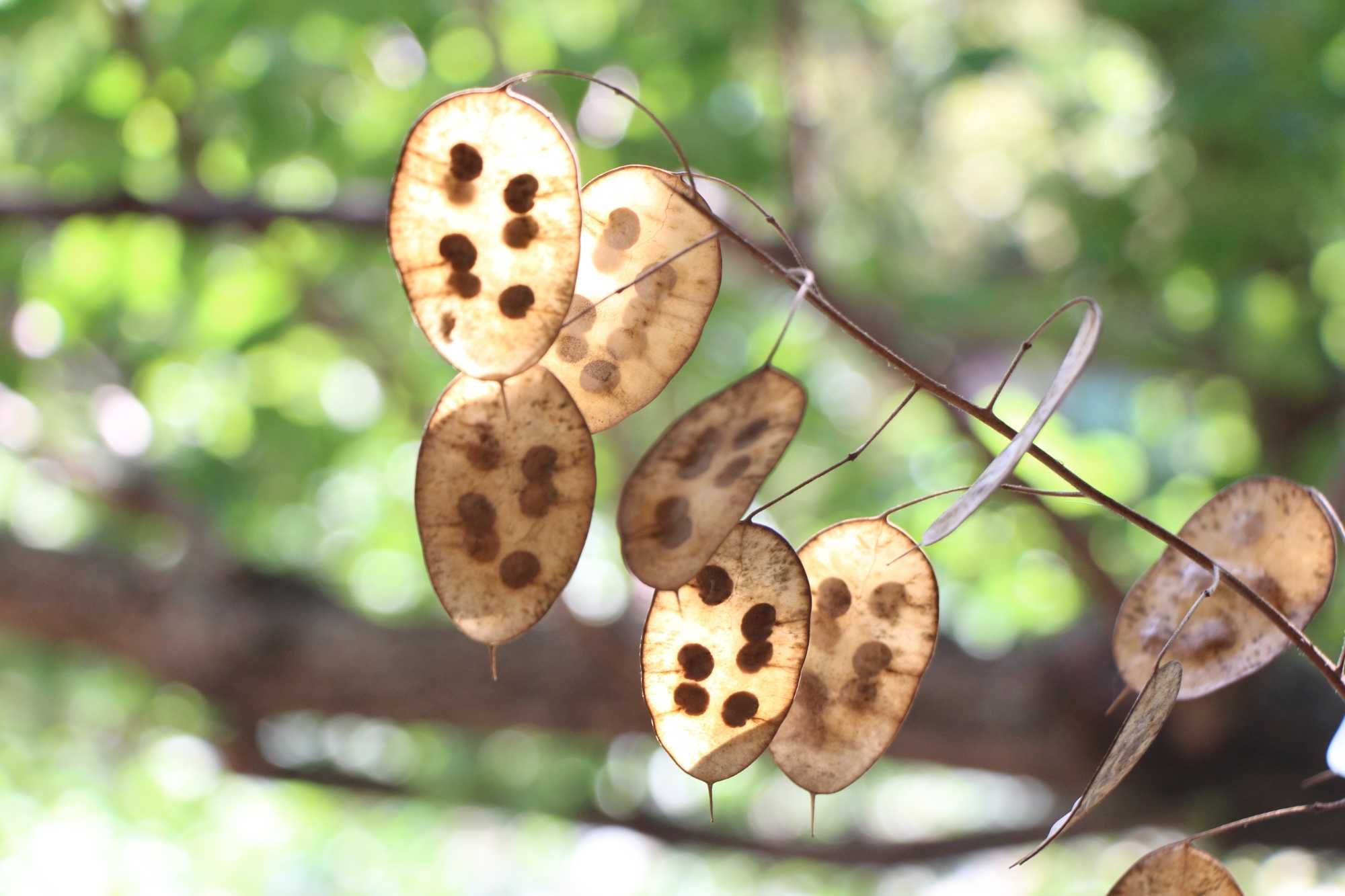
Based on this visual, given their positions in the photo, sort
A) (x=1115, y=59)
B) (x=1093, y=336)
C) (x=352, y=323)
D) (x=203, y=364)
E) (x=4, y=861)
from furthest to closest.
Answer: (x=4, y=861) → (x=1115, y=59) → (x=203, y=364) → (x=352, y=323) → (x=1093, y=336)

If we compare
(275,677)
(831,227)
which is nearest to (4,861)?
(275,677)

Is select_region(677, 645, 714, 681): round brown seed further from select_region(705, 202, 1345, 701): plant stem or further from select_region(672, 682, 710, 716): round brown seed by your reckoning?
select_region(705, 202, 1345, 701): plant stem

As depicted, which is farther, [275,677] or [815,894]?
[815,894]

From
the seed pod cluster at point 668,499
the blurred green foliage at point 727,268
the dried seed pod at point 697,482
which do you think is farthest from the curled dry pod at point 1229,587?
the blurred green foliage at point 727,268

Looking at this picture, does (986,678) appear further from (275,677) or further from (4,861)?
(4,861)

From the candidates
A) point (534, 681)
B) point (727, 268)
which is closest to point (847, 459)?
point (727, 268)

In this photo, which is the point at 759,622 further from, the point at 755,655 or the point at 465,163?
the point at 465,163

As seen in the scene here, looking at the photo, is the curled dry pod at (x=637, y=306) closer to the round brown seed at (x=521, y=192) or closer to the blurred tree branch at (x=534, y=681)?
the round brown seed at (x=521, y=192)

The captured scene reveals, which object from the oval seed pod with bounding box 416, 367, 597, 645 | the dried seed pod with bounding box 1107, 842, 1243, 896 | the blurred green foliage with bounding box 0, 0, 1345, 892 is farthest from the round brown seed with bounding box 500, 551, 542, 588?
the blurred green foliage with bounding box 0, 0, 1345, 892
